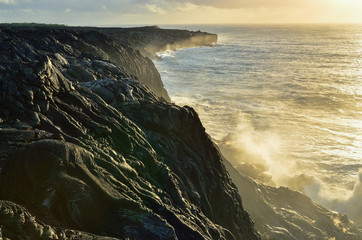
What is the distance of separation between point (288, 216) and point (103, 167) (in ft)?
41.5

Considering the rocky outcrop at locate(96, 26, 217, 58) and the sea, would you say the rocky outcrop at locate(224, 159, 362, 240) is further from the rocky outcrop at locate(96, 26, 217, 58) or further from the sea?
the rocky outcrop at locate(96, 26, 217, 58)

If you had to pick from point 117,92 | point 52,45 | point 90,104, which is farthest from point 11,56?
point 90,104

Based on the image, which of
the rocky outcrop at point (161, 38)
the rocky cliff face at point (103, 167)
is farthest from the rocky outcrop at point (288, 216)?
the rocky outcrop at point (161, 38)

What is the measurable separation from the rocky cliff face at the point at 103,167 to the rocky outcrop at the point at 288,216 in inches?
113

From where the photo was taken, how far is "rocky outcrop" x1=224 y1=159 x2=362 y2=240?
15812mm

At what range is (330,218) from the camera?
58.7ft

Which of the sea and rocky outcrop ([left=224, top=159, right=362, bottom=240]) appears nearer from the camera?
rocky outcrop ([left=224, top=159, right=362, bottom=240])

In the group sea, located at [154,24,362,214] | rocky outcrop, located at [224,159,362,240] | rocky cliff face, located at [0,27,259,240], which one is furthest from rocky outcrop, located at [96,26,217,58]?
rocky cliff face, located at [0,27,259,240]

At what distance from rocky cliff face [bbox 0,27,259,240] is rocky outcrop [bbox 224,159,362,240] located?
9.46ft

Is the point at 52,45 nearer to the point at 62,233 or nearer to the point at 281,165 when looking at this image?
the point at 281,165

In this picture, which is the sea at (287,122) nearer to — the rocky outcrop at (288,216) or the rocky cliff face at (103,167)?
the rocky outcrop at (288,216)

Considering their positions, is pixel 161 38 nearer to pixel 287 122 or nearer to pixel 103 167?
pixel 287 122

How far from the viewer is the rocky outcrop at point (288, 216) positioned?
15812mm

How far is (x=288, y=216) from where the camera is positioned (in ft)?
55.5
